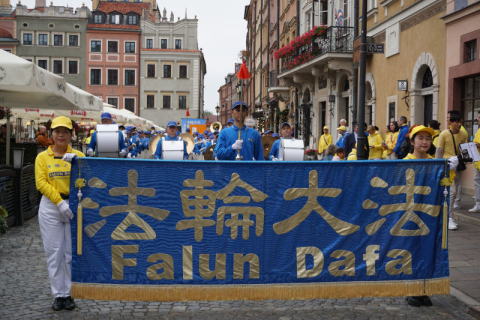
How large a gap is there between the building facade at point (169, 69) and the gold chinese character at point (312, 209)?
62673mm

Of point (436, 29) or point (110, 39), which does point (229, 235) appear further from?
point (110, 39)

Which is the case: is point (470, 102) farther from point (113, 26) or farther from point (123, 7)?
point (123, 7)

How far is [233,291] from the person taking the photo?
16.1 feet

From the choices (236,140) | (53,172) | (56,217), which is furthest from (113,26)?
(56,217)

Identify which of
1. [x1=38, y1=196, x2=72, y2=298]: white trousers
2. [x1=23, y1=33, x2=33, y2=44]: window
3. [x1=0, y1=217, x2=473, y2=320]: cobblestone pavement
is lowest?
[x1=0, y1=217, x2=473, y2=320]: cobblestone pavement

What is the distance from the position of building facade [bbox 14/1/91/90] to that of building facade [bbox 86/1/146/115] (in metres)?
1.08

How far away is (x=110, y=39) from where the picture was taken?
215ft

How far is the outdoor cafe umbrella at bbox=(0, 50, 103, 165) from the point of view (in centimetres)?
893

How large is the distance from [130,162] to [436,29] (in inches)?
507

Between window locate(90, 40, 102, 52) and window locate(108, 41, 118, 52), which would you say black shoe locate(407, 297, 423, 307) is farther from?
window locate(108, 41, 118, 52)

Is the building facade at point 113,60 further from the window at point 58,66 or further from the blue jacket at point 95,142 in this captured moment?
the blue jacket at point 95,142

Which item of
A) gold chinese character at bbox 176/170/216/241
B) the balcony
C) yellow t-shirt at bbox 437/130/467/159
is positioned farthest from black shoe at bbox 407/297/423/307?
the balcony

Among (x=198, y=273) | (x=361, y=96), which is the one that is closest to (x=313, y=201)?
(x=198, y=273)

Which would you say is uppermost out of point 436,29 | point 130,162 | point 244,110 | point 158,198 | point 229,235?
point 436,29
